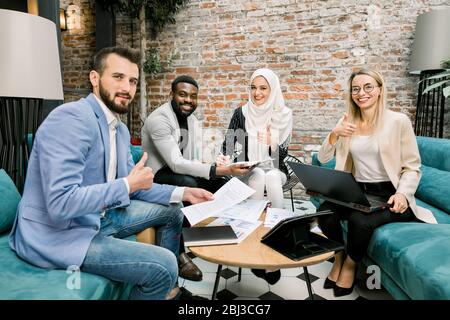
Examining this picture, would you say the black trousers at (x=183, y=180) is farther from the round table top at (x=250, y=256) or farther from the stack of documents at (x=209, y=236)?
the round table top at (x=250, y=256)

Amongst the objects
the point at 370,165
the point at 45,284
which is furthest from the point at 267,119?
the point at 45,284

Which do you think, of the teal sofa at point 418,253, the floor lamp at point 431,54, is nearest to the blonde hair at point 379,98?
the teal sofa at point 418,253

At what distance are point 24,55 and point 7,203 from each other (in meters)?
0.92

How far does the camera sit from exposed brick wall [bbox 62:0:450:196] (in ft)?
11.7

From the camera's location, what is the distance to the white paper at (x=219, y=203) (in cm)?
145

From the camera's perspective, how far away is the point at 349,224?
1801 millimetres

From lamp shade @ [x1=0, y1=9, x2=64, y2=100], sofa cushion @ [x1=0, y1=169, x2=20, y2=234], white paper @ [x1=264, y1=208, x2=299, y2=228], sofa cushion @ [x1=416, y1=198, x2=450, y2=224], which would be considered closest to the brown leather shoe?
white paper @ [x1=264, y1=208, x2=299, y2=228]

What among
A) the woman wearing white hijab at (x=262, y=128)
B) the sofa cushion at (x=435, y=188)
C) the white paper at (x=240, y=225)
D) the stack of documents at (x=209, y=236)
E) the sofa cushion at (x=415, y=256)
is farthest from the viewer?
the woman wearing white hijab at (x=262, y=128)

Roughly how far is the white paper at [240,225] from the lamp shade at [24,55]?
4.43ft

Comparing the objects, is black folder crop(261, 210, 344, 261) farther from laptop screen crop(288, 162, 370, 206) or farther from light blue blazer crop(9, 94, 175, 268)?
light blue blazer crop(9, 94, 175, 268)

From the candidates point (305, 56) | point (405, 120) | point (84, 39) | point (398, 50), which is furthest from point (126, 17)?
point (405, 120)

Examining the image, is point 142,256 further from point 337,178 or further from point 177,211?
point 337,178

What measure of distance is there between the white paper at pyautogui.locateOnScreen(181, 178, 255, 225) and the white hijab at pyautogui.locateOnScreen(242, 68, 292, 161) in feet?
3.54

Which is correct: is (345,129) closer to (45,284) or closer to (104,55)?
(104,55)
